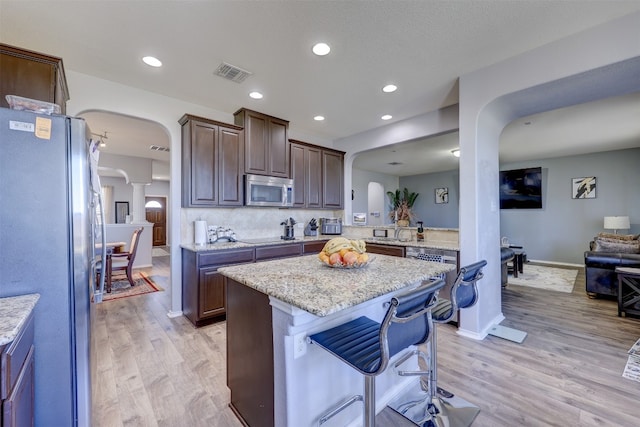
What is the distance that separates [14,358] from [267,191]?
121 inches

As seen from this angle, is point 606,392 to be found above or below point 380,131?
below

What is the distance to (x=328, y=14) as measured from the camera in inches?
76.9

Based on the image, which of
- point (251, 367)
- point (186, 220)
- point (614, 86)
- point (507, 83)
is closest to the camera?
point (251, 367)

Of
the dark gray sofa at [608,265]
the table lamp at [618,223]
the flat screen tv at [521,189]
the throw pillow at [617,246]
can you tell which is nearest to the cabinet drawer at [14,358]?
the dark gray sofa at [608,265]

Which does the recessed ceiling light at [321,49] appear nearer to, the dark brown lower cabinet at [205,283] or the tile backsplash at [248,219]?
the dark brown lower cabinet at [205,283]

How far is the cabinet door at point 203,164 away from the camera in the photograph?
3.24 m

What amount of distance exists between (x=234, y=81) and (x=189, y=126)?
81cm

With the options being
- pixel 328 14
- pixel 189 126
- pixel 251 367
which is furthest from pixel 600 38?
pixel 189 126

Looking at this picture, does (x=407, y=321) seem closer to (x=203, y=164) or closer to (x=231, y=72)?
(x=231, y=72)

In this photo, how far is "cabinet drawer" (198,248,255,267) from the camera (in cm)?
301

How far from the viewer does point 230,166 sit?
3.51 metres

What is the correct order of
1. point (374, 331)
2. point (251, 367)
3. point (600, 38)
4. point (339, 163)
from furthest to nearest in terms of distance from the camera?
point (339, 163), point (600, 38), point (251, 367), point (374, 331)

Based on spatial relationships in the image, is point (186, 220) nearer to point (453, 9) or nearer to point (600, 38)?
point (453, 9)

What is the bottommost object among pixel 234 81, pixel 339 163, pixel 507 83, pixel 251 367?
pixel 251 367
